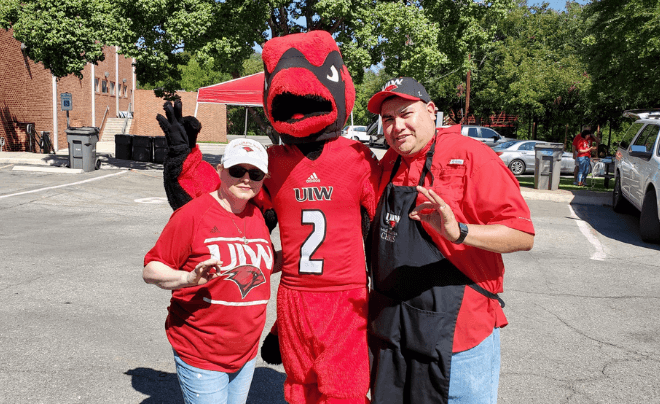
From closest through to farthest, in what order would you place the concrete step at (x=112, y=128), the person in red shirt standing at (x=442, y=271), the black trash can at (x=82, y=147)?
1. the person in red shirt standing at (x=442, y=271)
2. the black trash can at (x=82, y=147)
3. the concrete step at (x=112, y=128)

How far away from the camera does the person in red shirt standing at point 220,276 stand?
2389 millimetres

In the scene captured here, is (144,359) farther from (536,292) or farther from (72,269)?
(536,292)

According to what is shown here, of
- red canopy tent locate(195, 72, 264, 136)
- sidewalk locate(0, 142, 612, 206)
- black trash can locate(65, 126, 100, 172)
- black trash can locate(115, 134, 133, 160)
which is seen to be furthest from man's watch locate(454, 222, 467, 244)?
black trash can locate(115, 134, 133, 160)

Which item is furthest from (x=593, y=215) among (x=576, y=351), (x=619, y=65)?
(x=576, y=351)

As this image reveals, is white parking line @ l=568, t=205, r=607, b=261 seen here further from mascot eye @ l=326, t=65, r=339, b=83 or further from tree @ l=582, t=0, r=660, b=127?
mascot eye @ l=326, t=65, r=339, b=83

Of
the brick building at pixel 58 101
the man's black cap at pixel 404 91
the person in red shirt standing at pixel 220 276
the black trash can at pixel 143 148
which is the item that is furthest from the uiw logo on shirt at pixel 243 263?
the brick building at pixel 58 101

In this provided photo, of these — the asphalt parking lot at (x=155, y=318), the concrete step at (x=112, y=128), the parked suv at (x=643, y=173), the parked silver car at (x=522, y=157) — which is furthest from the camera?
the concrete step at (x=112, y=128)

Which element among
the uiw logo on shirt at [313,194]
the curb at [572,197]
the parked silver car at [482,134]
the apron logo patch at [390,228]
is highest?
the parked silver car at [482,134]

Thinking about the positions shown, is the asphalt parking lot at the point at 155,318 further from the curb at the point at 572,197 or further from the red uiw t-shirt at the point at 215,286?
the curb at the point at 572,197

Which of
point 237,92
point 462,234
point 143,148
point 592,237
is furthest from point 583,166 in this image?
point 462,234

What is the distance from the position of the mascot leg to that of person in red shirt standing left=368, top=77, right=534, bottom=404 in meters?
0.14

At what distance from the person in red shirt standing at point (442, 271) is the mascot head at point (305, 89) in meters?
0.51

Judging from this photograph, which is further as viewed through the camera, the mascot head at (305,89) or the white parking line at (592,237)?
the white parking line at (592,237)

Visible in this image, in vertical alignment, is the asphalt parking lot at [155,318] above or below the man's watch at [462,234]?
below
